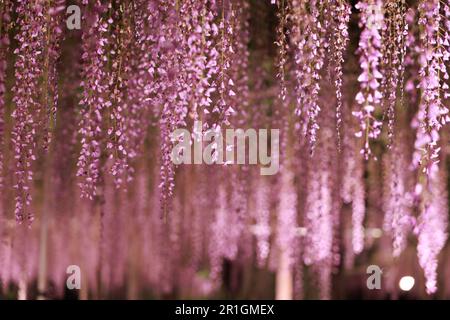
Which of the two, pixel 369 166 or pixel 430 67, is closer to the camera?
pixel 430 67

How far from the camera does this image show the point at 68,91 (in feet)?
13.2

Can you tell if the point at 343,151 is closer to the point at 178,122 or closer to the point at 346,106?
the point at 346,106

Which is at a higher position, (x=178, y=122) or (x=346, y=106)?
(x=346, y=106)

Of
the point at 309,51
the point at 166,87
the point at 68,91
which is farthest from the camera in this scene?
the point at 68,91

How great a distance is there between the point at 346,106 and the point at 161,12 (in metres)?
2.16

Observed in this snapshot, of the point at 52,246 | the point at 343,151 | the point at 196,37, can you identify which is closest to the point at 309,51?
the point at 196,37

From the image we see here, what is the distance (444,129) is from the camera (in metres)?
4.36

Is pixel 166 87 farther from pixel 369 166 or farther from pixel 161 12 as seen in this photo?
pixel 369 166

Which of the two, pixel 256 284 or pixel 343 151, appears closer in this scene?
pixel 343 151
